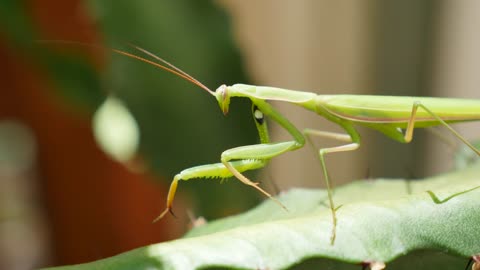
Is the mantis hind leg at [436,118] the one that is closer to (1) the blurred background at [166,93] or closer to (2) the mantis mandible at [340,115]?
(2) the mantis mandible at [340,115]

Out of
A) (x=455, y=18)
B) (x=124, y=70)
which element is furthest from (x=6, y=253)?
(x=455, y=18)

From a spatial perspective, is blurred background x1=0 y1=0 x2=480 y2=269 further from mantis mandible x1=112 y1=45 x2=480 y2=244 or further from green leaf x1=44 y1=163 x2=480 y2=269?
green leaf x1=44 y1=163 x2=480 y2=269

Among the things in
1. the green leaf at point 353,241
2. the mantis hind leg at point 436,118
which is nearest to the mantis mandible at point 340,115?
the mantis hind leg at point 436,118

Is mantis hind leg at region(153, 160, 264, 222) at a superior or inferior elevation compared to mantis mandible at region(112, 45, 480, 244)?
inferior

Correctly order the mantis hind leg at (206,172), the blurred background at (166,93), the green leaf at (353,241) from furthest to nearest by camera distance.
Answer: the blurred background at (166,93)
the mantis hind leg at (206,172)
the green leaf at (353,241)

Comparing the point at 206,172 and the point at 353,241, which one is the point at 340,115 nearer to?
the point at 206,172

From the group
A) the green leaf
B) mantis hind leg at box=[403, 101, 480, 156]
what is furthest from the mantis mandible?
the green leaf
